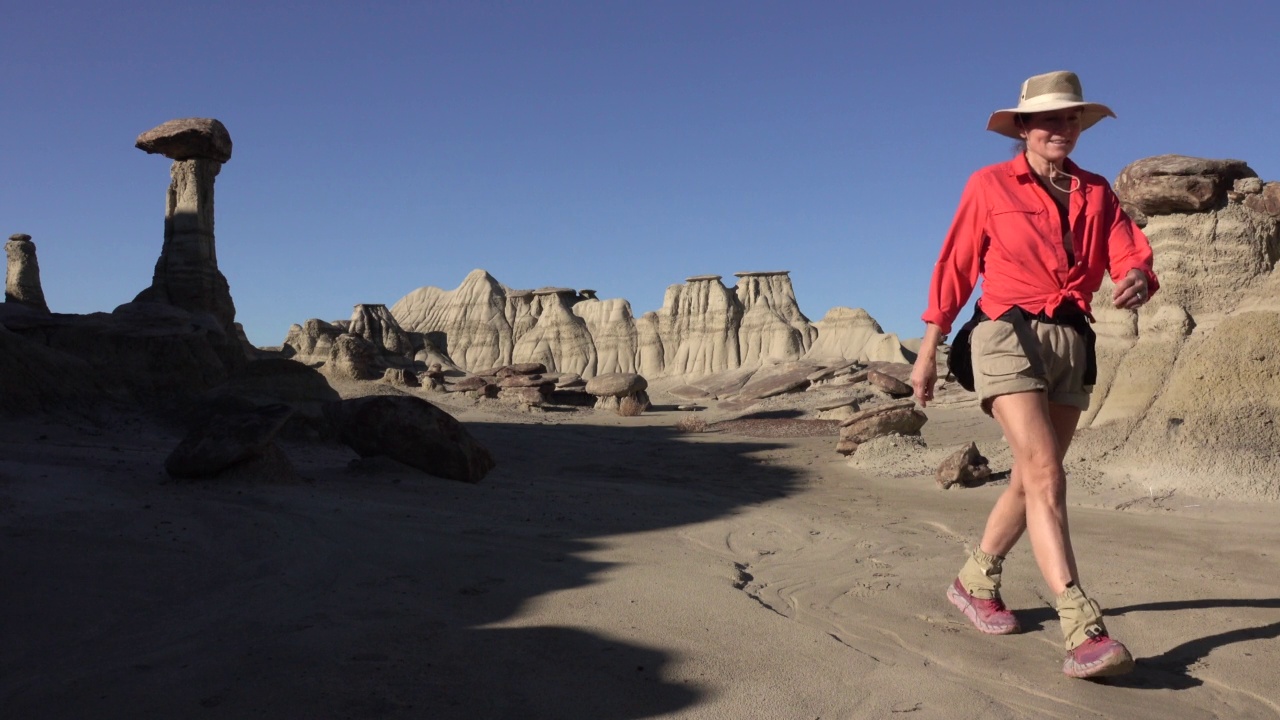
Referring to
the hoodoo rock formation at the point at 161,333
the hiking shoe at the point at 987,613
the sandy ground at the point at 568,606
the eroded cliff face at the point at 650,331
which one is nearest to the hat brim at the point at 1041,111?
the hiking shoe at the point at 987,613

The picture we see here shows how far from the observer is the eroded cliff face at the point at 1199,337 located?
6785 mm

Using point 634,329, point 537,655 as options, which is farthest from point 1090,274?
point 634,329

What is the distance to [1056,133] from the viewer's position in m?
3.47

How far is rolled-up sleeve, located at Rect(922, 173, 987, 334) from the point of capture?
3.56m

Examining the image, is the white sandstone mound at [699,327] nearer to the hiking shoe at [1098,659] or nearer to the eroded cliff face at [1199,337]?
the eroded cliff face at [1199,337]

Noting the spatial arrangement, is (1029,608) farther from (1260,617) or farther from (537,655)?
(537,655)

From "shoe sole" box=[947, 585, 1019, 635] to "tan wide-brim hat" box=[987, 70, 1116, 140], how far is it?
1756 mm

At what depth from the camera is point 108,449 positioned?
8.17m

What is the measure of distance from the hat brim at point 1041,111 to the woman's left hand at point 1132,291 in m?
0.60

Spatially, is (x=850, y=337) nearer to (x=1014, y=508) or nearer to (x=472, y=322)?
(x=472, y=322)

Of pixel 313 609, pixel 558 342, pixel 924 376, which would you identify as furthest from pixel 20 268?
pixel 558 342

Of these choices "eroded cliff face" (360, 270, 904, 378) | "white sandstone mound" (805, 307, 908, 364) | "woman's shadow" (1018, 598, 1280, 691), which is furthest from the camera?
"eroded cliff face" (360, 270, 904, 378)

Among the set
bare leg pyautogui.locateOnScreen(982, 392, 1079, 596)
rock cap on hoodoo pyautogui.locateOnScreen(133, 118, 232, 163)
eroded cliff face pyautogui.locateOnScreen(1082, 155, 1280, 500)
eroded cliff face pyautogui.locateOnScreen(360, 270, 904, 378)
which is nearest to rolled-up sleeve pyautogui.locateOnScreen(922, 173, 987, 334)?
bare leg pyautogui.locateOnScreen(982, 392, 1079, 596)

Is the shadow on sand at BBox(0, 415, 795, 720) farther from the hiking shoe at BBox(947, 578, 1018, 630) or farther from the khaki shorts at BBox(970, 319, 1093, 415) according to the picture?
the khaki shorts at BBox(970, 319, 1093, 415)
